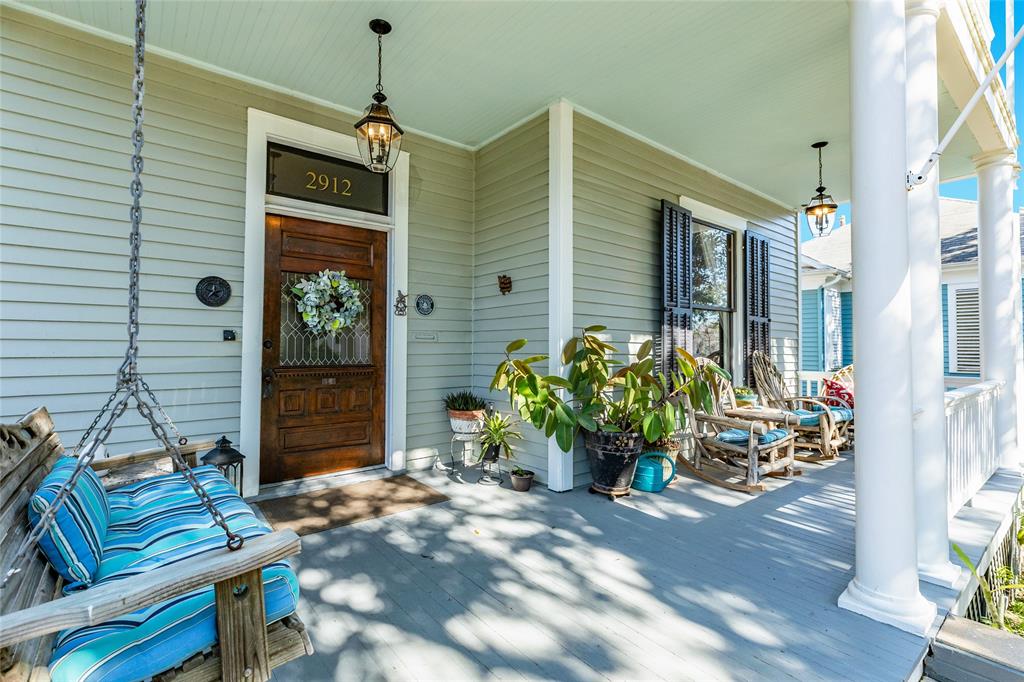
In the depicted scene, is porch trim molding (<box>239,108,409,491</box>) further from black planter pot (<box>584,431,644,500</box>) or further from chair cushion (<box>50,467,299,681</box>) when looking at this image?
black planter pot (<box>584,431,644,500</box>)

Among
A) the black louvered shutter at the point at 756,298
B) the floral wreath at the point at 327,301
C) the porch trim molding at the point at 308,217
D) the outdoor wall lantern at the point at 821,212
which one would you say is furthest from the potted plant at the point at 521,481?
the outdoor wall lantern at the point at 821,212

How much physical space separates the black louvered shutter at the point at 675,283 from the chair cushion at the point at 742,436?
80 cm

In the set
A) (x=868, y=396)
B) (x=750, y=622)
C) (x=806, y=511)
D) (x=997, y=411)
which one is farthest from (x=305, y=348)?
(x=997, y=411)

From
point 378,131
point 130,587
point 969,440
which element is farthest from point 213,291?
point 969,440

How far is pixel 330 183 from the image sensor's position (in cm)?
412

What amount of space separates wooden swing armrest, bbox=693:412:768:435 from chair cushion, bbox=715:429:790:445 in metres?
0.07

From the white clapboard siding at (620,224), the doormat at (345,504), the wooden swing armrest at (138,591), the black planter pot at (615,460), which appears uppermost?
the white clapboard siding at (620,224)

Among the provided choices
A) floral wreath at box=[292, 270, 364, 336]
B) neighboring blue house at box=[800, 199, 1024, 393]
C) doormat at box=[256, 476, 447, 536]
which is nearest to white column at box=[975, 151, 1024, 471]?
neighboring blue house at box=[800, 199, 1024, 393]

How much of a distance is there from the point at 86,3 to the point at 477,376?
3.77 meters

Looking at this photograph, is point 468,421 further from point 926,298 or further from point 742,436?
point 926,298

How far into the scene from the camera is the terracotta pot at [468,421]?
438 cm

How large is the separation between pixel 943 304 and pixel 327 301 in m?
10.4

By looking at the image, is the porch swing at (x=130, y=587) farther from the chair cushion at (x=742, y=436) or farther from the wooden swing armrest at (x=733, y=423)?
the chair cushion at (x=742, y=436)

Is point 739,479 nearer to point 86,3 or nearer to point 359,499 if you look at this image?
point 359,499
